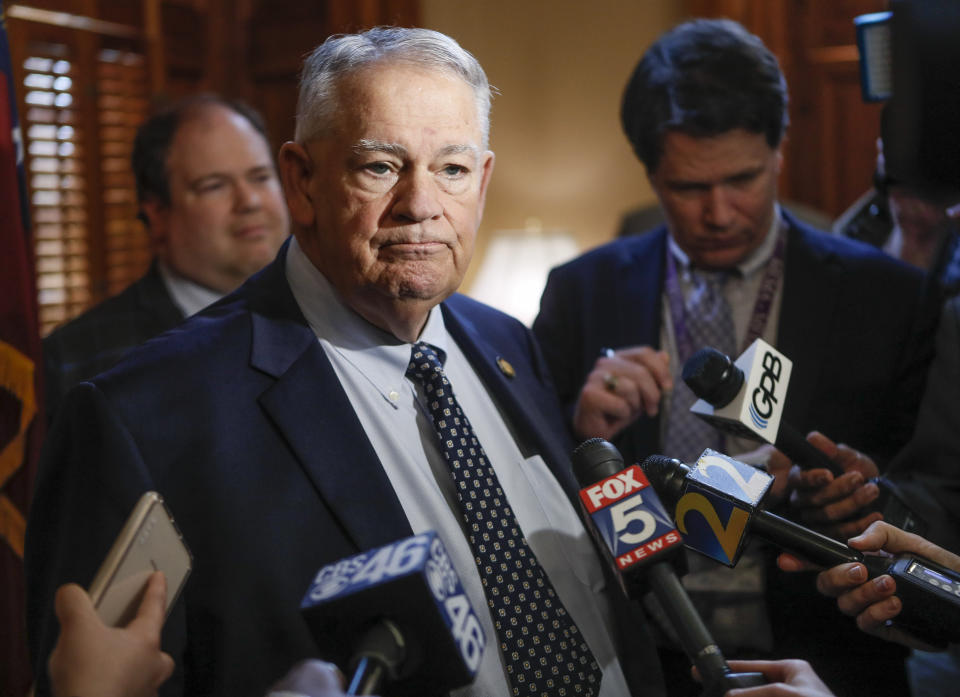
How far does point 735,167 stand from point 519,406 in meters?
0.75

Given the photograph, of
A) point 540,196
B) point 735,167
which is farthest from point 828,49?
point 735,167

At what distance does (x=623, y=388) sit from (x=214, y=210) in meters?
1.32

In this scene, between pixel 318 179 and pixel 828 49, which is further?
pixel 828 49

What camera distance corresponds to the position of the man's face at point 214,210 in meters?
2.40

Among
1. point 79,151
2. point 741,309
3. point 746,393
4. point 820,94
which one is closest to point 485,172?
point 746,393

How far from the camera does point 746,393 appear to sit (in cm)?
121

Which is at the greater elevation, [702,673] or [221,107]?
[221,107]

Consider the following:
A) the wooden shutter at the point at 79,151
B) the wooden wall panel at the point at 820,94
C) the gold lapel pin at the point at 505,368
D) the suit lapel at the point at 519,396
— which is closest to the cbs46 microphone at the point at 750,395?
the suit lapel at the point at 519,396

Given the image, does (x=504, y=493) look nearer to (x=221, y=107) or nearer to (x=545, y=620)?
(x=545, y=620)

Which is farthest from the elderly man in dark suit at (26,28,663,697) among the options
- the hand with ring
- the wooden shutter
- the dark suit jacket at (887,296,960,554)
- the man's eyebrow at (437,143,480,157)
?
the wooden shutter

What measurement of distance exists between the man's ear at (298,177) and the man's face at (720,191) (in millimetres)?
885

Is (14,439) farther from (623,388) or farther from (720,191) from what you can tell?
(720,191)

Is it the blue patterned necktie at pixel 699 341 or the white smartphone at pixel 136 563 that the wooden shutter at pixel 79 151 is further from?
the white smartphone at pixel 136 563

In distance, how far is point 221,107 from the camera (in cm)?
251
